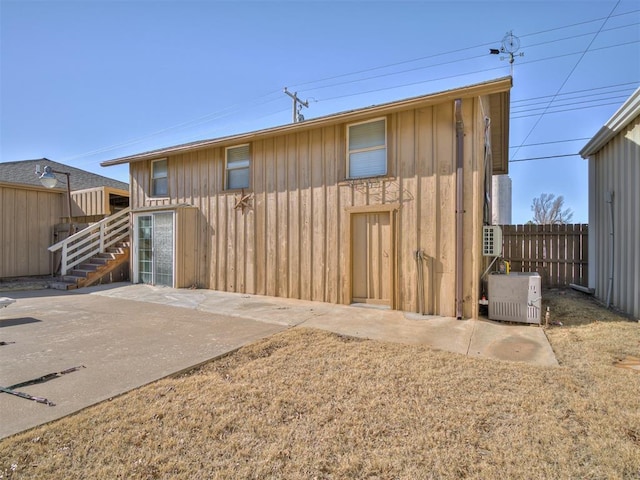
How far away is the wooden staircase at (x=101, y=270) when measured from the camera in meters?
8.87

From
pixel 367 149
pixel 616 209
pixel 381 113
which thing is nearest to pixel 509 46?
pixel 616 209

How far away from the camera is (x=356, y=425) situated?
7.23ft

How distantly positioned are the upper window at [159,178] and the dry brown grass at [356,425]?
7708 millimetres

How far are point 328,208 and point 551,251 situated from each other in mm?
5866

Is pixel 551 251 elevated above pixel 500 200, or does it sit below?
below

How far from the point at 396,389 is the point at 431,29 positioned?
10.6 meters

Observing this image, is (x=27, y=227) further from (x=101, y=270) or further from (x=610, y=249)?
(x=610, y=249)

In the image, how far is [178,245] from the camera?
8523 mm

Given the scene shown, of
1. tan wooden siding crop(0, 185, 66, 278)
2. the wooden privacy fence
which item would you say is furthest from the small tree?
tan wooden siding crop(0, 185, 66, 278)

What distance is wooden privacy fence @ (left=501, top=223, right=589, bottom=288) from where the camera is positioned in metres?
7.80

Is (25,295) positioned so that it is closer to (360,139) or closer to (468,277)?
(360,139)

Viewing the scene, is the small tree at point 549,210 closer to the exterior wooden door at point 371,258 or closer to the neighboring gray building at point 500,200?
the neighboring gray building at point 500,200

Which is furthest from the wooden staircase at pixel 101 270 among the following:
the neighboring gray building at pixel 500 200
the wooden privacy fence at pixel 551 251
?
the neighboring gray building at pixel 500 200

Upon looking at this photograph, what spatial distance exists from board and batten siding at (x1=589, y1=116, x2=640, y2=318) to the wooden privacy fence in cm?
57
